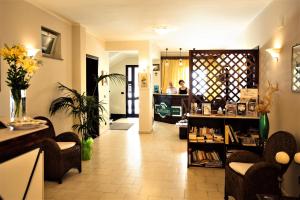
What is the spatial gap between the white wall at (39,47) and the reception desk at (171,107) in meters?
4.51

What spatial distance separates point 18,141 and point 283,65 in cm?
325

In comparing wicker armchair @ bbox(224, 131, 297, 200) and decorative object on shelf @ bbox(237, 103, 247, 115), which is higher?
decorative object on shelf @ bbox(237, 103, 247, 115)

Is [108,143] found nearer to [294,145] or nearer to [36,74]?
[36,74]

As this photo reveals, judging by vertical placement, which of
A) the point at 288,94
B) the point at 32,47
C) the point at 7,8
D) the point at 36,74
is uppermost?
the point at 7,8

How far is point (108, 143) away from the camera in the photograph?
591 centimetres

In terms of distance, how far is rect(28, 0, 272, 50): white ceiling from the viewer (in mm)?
3848

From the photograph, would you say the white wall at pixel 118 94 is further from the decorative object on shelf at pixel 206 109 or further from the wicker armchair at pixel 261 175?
the wicker armchair at pixel 261 175

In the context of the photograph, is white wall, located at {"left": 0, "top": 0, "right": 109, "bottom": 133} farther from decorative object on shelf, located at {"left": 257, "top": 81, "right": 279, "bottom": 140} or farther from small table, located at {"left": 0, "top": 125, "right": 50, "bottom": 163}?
decorative object on shelf, located at {"left": 257, "top": 81, "right": 279, "bottom": 140}

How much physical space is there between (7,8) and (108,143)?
362 cm

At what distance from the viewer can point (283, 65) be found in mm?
3205

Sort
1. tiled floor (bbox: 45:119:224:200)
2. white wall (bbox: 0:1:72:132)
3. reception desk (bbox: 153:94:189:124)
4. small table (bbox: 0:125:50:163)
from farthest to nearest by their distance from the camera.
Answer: reception desk (bbox: 153:94:189:124), white wall (bbox: 0:1:72:132), tiled floor (bbox: 45:119:224:200), small table (bbox: 0:125:50:163)

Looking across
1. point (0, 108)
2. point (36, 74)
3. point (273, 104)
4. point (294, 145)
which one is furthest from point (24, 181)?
point (273, 104)

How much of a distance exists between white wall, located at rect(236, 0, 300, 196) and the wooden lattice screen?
0.25m

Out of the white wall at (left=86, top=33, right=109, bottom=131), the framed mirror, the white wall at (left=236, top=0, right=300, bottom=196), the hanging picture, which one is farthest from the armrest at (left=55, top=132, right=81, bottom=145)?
the hanging picture
